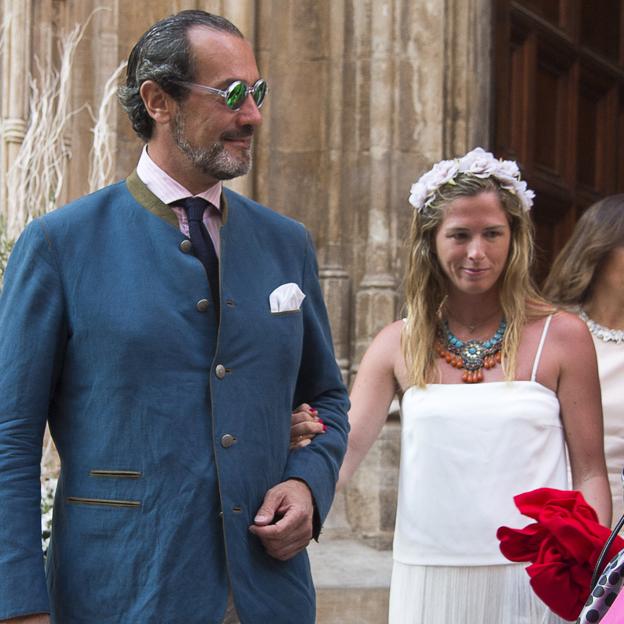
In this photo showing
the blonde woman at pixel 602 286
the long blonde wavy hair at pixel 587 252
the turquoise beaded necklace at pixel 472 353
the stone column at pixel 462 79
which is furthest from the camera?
the stone column at pixel 462 79

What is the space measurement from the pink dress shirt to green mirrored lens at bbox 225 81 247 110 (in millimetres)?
165

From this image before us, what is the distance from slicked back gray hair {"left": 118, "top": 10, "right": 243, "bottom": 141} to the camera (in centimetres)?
222

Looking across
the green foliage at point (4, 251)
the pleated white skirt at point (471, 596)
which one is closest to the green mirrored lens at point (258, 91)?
the pleated white skirt at point (471, 596)

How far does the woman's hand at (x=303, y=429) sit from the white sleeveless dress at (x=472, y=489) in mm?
561

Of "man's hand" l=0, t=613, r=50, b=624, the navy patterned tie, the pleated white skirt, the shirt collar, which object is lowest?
the pleated white skirt

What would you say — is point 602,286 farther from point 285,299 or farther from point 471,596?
point 285,299

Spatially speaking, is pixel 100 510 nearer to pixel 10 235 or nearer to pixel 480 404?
pixel 480 404

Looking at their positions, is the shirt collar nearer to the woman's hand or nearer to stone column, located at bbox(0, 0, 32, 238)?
the woman's hand

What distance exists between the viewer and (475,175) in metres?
2.99

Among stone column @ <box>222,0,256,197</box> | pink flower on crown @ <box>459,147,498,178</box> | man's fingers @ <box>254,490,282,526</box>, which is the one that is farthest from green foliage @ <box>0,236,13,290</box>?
man's fingers @ <box>254,490,282,526</box>

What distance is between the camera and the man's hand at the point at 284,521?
2.13m

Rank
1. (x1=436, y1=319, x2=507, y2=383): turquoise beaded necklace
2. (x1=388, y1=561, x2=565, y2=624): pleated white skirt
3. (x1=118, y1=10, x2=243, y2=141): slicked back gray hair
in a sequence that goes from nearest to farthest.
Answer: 1. (x1=118, y1=10, x2=243, y2=141): slicked back gray hair
2. (x1=388, y1=561, x2=565, y2=624): pleated white skirt
3. (x1=436, y1=319, x2=507, y2=383): turquoise beaded necklace

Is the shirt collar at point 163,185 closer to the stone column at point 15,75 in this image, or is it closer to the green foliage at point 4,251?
the green foliage at point 4,251

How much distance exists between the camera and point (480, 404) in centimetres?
284
